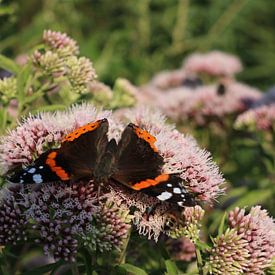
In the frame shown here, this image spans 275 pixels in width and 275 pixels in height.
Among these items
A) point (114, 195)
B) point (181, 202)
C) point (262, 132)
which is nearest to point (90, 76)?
point (114, 195)

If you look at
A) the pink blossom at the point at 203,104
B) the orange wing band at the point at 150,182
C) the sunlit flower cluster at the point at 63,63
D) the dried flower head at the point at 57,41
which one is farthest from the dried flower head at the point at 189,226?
the pink blossom at the point at 203,104

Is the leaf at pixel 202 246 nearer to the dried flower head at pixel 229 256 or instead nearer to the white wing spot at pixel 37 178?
the dried flower head at pixel 229 256

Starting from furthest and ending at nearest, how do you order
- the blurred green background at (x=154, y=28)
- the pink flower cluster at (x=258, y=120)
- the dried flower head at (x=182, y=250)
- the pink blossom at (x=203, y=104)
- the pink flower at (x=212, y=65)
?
1. the blurred green background at (x=154, y=28)
2. the pink flower at (x=212, y=65)
3. the pink blossom at (x=203, y=104)
4. the pink flower cluster at (x=258, y=120)
5. the dried flower head at (x=182, y=250)

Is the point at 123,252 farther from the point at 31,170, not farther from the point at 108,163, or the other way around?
the point at 31,170

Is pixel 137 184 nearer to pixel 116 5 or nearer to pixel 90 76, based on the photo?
pixel 90 76

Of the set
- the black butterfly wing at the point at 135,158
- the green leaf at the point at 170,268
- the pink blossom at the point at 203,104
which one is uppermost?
the pink blossom at the point at 203,104

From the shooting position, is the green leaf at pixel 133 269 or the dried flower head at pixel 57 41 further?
the dried flower head at pixel 57 41
